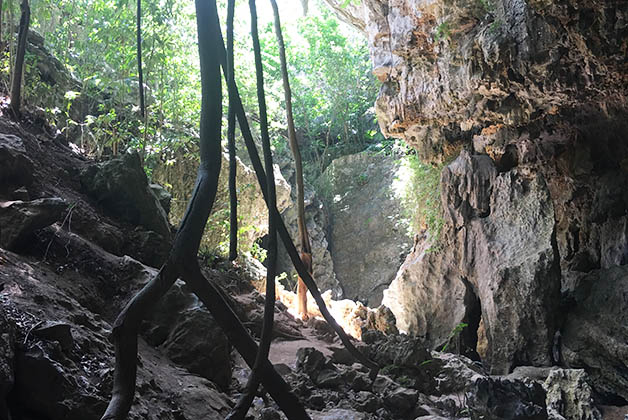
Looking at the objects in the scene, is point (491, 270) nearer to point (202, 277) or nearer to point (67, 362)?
point (67, 362)

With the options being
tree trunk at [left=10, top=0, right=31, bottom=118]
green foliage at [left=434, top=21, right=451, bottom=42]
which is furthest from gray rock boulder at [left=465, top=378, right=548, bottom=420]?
green foliage at [left=434, top=21, right=451, bottom=42]

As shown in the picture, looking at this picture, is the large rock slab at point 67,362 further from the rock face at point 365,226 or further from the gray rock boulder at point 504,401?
the rock face at point 365,226

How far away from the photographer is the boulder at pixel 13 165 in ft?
12.5

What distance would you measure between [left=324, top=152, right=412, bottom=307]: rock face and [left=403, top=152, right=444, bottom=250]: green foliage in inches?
220

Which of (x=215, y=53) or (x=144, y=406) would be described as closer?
(x=215, y=53)

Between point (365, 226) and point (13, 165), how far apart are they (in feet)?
50.1

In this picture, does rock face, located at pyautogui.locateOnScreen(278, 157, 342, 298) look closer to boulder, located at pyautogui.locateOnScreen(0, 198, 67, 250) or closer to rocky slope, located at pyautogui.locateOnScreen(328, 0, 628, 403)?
rocky slope, located at pyautogui.locateOnScreen(328, 0, 628, 403)

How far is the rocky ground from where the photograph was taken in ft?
7.09

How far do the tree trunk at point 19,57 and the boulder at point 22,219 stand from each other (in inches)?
85.6

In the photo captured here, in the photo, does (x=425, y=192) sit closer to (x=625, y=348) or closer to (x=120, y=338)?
(x=625, y=348)

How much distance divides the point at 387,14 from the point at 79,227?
21.7ft

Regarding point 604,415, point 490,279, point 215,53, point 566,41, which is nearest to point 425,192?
point 490,279

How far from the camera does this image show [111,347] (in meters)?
2.72

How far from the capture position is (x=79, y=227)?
438 centimetres
